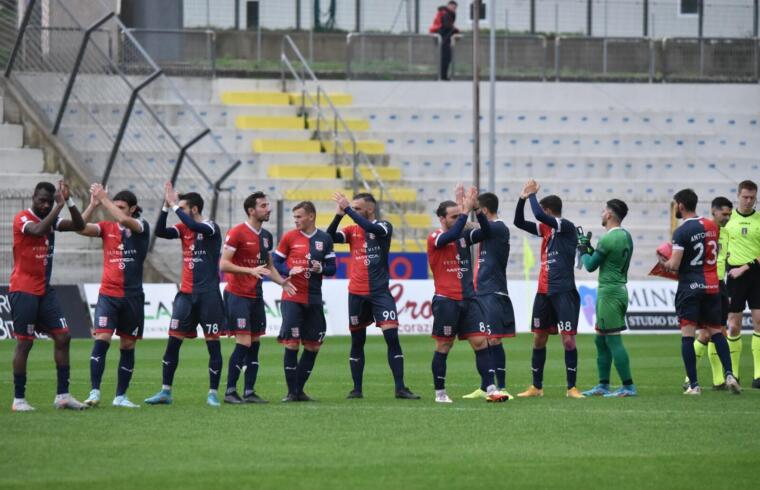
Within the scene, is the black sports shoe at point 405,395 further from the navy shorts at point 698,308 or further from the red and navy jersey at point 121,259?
the navy shorts at point 698,308

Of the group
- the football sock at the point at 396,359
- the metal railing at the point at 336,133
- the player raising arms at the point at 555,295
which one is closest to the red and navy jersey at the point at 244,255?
the football sock at the point at 396,359

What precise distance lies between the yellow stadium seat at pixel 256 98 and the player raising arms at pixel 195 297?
24.9m

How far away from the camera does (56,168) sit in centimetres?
3306

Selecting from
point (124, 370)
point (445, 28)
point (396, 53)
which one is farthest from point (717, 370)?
point (396, 53)

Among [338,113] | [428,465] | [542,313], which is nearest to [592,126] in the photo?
[338,113]

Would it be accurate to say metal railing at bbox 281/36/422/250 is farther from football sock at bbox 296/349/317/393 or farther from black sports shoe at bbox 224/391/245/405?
black sports shoe at bbox 224/391/245/405

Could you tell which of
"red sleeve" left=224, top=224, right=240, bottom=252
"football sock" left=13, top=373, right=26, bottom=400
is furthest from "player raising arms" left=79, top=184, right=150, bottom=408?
"red sleeve" left=224, top=224, right=240, bottom=252

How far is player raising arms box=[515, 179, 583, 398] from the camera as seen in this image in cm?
1634

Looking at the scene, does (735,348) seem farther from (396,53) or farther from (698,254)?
(396,53)

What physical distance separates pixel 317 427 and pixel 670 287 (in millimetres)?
18625

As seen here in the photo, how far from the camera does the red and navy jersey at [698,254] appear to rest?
16406 millimetres

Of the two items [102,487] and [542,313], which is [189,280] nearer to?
[542,313]

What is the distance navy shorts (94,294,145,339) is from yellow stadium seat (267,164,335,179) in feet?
72.6

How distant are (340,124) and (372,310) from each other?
78.5ft
